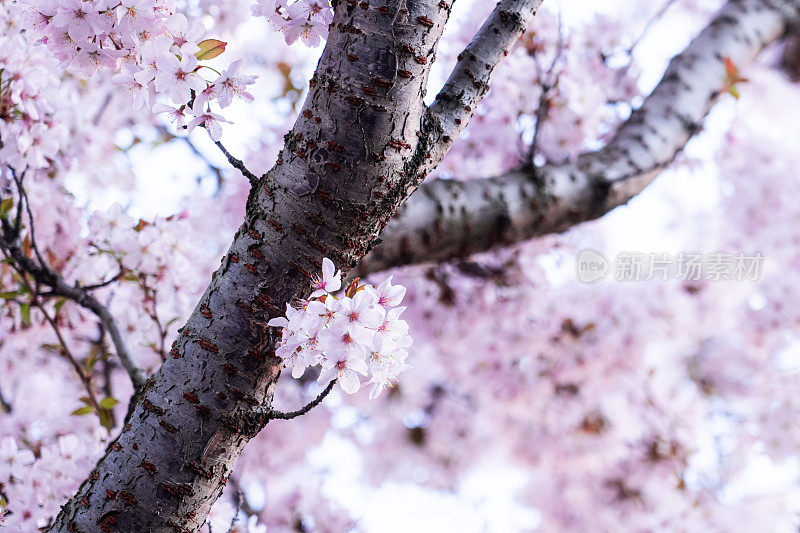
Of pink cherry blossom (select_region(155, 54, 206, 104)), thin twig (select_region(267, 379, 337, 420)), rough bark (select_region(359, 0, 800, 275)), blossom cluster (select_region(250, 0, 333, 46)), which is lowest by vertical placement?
thin twig (select_region(267, 379, 337, 420))

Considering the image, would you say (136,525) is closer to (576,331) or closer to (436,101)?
(436,101)

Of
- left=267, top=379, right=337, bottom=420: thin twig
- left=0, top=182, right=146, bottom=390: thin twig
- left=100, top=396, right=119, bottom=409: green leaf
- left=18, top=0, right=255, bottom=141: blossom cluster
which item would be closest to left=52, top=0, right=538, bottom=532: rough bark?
left=267, top=379, right=337, bottom=420: thin twig

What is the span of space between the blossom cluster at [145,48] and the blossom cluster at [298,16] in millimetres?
113

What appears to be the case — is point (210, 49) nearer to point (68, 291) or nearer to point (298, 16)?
point (298, 16)

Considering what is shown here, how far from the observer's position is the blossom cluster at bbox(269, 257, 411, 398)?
74 centimetres

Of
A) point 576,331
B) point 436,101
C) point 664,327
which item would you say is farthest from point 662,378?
point 436,101

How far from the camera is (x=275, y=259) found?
2.63 ft

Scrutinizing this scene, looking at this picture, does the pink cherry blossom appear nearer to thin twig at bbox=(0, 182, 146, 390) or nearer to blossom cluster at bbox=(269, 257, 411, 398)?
blossom cluster at bbox=(269, 257, 411, 398)

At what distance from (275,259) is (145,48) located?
37cm

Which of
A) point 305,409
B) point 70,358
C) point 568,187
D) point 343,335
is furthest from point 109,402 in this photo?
point 568,187

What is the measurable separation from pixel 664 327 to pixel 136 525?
3.48 m

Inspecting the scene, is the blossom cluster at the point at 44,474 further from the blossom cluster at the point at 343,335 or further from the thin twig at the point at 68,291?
the blossom cluster at the point at 343,335

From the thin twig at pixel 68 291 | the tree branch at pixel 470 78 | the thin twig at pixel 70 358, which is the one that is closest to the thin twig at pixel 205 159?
the thin twig at pixel 70 358

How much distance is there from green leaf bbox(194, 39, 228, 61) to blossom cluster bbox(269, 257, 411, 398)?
0.43m
